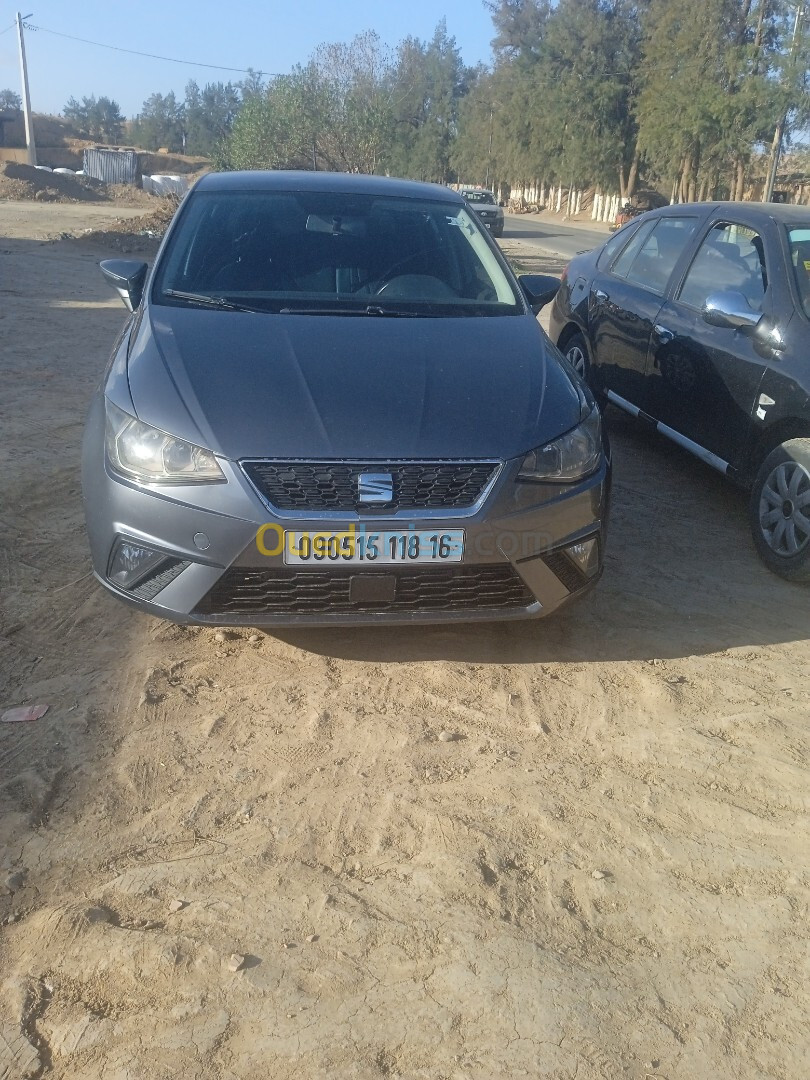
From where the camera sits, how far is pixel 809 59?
119 feet

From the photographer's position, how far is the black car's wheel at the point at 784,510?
416 centimetres

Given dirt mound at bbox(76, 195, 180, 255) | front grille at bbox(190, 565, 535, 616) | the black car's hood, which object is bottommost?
dirt mound at bbox(76, 195, 180, 255)

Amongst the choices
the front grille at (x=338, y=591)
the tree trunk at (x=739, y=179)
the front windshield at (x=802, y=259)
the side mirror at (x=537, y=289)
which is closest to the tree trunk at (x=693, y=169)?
the tree trunk at (x=739, y=179)

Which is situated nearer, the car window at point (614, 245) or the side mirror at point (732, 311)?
the side mirror at point (732, 311)

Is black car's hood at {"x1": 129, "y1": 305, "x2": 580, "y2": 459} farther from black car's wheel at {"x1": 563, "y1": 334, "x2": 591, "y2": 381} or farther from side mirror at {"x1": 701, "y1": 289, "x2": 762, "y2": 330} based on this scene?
black car's wheel at {"x1": 563, "y1": 334, "x2": 591, "y2": 381}

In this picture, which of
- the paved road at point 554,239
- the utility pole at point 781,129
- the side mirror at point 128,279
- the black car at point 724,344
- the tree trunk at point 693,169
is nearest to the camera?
the black car at point 724,344

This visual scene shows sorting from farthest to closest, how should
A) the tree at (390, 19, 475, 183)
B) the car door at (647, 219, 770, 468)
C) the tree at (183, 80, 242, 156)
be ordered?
the tree at (183, 80, 242, 156) < the tree at (390, 19, 475, 183) < the car door at (647, 219, 770, 468)

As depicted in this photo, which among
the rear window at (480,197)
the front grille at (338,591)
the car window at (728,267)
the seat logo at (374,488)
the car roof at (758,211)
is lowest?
the rear window at (480,197)

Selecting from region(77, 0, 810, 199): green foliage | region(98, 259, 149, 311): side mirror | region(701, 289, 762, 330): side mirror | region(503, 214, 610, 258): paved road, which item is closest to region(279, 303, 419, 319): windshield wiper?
region(98, 259, 149, 311): side mirror

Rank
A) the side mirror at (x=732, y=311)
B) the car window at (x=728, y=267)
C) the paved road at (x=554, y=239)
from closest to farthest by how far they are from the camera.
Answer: the side mirror at (x=732, y=311) → the car window at (x=728, y=267) → the paved road at (x=554, y=239)

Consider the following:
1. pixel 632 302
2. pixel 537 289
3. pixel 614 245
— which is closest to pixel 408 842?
pixel 537 289

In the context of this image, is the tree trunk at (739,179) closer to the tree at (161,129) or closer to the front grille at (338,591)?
the front grille at (338,591)

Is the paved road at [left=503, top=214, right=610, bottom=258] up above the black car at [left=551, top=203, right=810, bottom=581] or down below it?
below

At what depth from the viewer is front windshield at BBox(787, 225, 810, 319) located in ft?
14.8
